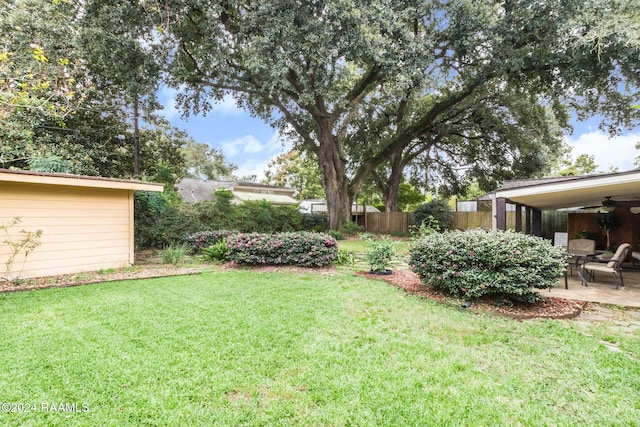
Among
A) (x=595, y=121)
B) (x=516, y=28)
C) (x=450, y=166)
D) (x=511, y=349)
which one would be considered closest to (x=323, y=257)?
(x=511, y=349)

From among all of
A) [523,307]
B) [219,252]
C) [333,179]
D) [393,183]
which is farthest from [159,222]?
[393,183]

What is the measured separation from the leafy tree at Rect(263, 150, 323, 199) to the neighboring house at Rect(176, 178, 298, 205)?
186 inches

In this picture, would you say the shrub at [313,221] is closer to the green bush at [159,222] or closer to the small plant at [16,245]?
the green bush at [159,222]

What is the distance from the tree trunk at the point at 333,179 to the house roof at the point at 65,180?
939cm

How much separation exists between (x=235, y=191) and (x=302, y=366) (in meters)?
25.0

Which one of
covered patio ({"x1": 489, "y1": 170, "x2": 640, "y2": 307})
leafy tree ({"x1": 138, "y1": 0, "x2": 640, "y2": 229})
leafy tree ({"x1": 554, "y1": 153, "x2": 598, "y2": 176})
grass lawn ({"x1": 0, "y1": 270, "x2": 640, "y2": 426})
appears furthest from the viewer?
leafy tree ({"x1": 554, "y1": 153, "x2": 598, "y2": 176})

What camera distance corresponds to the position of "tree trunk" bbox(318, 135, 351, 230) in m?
15.9

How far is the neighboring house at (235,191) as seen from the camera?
24141 mm

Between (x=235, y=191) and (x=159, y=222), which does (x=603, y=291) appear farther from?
(x=235, y=191)

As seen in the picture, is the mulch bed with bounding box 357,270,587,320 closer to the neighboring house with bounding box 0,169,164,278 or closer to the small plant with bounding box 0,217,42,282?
the neighboring house with bounding box 0,169,164,278

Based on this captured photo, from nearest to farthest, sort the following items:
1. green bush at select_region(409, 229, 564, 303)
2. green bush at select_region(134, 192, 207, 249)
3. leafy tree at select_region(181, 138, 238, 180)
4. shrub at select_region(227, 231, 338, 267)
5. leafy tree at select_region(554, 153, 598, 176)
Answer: green bush at select_region(409, 229, 564, 303) → shrub at select_region(227, 231, 338, 267) → green bush at select_region(134, 192, 207, 249) → leafy tree at select_region(554, 153, 598, 176) → leafy tree at select_region(181, 138, 238, 180)

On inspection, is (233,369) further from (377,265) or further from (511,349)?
(377,265)

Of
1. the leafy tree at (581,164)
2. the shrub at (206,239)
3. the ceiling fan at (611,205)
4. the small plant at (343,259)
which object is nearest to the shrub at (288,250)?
the small plant at (343,259)

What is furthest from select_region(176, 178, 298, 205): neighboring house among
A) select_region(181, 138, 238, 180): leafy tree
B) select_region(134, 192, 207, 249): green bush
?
select_region(134, 192, 207, 249): green bush
